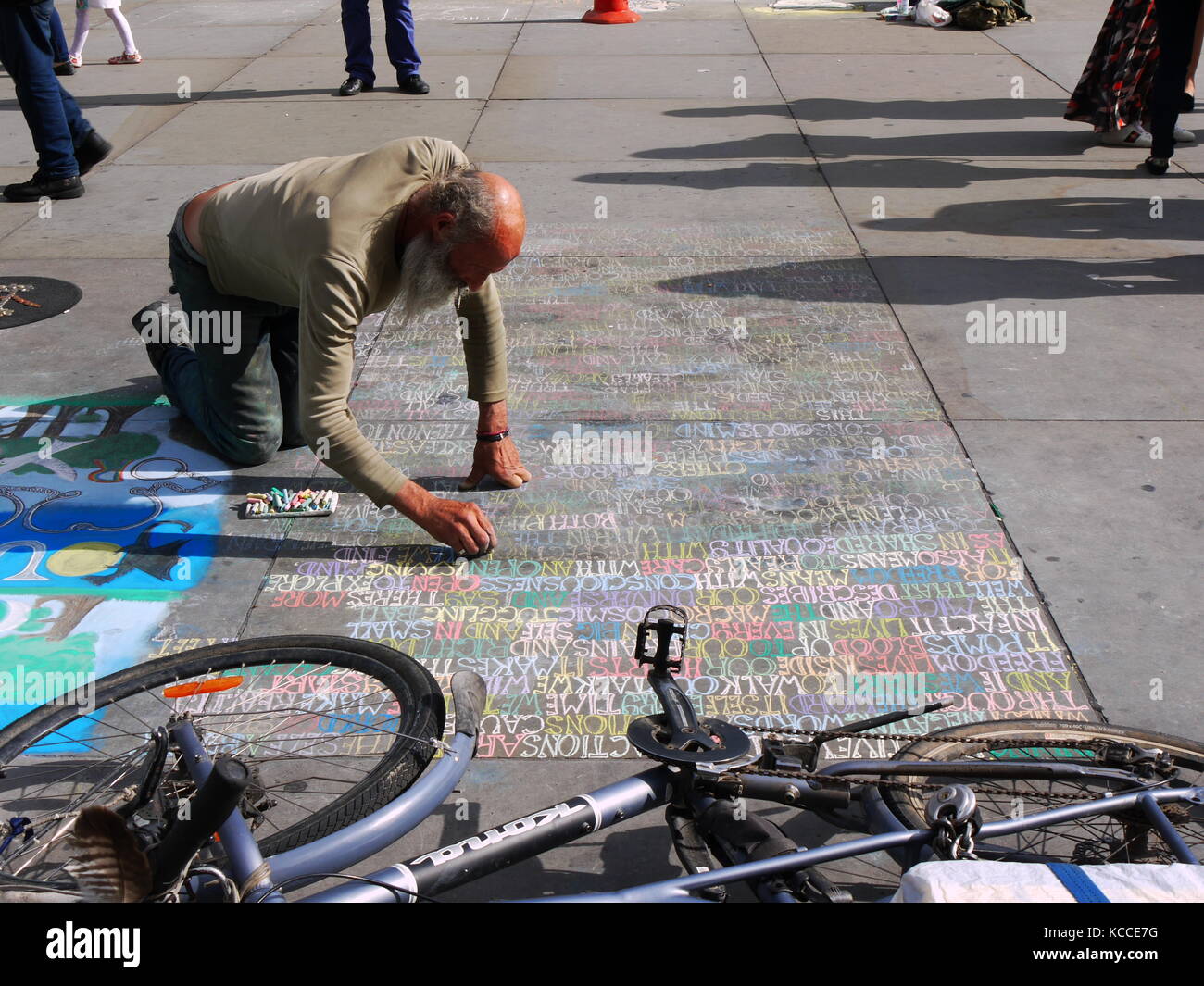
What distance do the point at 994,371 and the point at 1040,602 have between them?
5.52 feet

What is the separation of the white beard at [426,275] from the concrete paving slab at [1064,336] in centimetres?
226

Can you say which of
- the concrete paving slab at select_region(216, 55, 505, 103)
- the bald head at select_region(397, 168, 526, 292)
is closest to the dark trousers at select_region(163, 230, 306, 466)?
the bald head at select_region(397, 168, 526, 292)

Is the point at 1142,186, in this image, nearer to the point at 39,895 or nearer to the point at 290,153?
the point at 290,153

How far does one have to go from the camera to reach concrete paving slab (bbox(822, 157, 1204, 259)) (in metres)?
6.02

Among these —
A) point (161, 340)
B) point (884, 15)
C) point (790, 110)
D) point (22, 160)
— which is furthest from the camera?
point (884, 15)

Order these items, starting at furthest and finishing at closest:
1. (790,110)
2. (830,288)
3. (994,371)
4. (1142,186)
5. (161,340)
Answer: (790,110), (1142,186), (830,288), (994,371), (161,340)

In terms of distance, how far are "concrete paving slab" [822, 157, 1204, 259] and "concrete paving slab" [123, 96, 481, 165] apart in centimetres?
308

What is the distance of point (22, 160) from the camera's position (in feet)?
24.7

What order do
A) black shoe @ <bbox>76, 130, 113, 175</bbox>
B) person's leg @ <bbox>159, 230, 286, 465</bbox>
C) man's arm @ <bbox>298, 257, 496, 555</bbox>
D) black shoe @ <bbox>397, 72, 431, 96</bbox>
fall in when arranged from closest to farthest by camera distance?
man's arm @ <bbox>298, 257, 496, 555</bbox> → person's leg @ <bbox>159, 230, 286, 465</bbox> → black shoe @ <bbox>76, 130, 113, 175</bbox> → black shoe @ <bbox>397, 72, 431, 96</bbox>

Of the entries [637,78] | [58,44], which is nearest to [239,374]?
[637,78]

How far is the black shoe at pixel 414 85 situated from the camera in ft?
29.7

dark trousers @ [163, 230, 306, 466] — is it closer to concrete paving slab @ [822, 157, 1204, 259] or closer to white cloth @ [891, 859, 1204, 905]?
white cloth @ [891, 859, 1204, 905]

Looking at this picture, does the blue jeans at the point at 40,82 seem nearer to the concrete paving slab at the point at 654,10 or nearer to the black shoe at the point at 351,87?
the black shoe at the point at 351,87

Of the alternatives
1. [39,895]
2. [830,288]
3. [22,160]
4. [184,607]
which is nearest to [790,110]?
[830,288]
